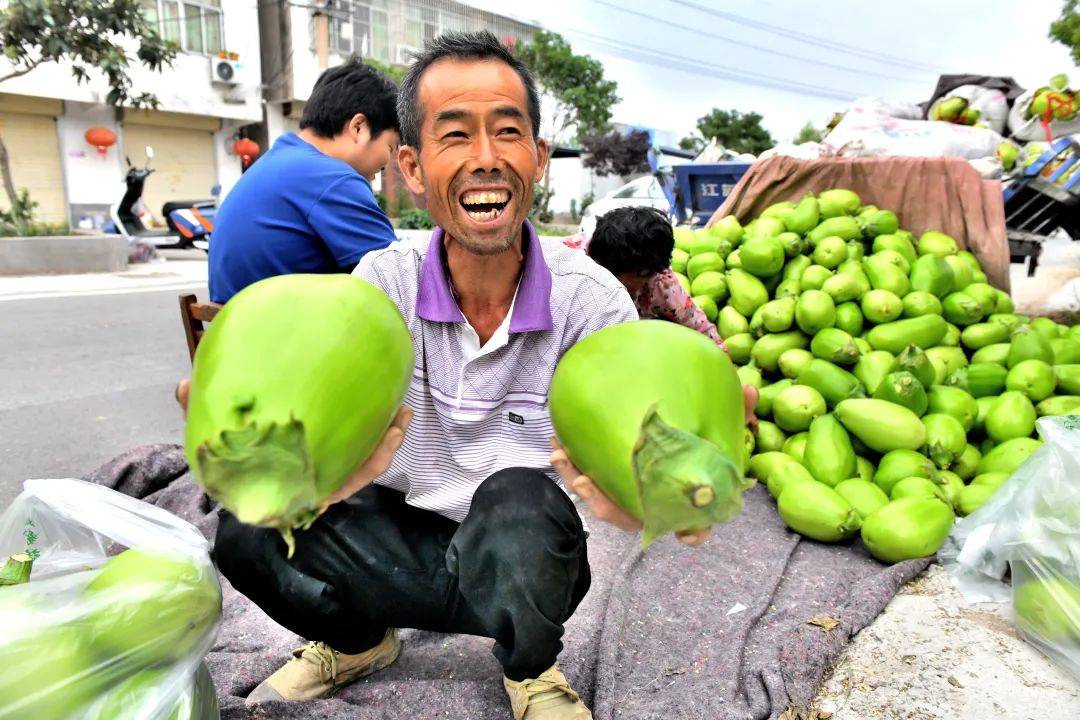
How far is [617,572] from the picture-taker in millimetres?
2332

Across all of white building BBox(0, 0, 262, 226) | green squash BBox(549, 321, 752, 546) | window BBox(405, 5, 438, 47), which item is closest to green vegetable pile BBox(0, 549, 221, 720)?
green squash BBox(549, 321, 752, 546)

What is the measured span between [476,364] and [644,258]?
1.43m

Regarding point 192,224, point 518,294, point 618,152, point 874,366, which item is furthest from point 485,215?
point 618,152

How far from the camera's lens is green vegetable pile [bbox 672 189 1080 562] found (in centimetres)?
253

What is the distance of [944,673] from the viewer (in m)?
1.81

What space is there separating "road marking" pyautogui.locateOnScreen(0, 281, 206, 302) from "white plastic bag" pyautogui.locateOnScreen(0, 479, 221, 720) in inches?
278

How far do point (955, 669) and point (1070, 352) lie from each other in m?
Answer: 1.93

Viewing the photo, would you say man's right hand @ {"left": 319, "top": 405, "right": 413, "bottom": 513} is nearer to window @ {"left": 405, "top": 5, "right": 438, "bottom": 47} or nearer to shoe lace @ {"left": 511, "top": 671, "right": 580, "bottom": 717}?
shoe lace @ {"left": 511, "top": 671, "right": 580, "bottom": 717}

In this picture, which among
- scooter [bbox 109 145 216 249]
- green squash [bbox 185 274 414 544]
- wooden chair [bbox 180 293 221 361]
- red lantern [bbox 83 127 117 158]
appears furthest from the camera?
red lantern [bbox 83 127 117 158]

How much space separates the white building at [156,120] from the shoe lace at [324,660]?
16.5m

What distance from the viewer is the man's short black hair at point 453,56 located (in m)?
1.47

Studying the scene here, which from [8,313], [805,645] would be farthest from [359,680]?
[8,313]

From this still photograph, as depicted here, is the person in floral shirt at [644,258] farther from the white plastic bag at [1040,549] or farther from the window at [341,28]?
the window at [341,28]

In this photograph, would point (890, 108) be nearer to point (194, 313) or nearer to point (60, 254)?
point (194, 313)
